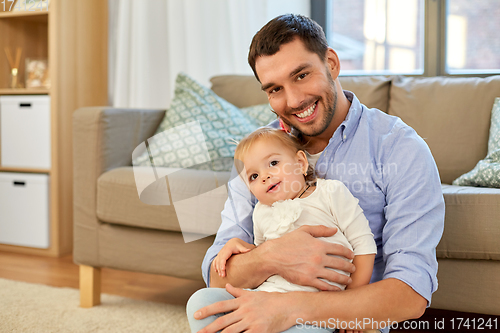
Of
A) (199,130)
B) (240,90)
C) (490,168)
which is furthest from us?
(240,90)

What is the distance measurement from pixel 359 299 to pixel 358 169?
0.32 metres

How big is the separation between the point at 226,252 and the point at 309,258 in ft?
0.71

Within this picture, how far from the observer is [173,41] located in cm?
296

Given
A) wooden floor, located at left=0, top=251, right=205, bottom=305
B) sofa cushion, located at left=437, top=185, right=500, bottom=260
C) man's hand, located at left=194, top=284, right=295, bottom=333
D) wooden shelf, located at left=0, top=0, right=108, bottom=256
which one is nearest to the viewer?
man's hand, located at left=194, top=284, right=295, bottom=333

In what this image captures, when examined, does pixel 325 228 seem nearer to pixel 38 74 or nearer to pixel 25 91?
pixel 25 91

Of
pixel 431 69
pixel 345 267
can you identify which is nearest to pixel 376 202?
pixel 345 267

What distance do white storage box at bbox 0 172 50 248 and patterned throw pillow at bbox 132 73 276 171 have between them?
913mm

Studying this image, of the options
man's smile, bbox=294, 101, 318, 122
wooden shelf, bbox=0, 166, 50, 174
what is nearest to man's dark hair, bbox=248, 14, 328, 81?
man's smile, bbox=294, 101, 318, 122

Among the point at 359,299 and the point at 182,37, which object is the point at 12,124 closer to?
the point at 182,37

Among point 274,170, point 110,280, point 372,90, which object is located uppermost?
point 372,90

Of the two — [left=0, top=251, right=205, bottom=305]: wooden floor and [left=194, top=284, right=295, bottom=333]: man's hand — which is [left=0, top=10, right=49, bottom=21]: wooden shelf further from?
[left=194, top=284, right=295, bottom=333]: man's hand

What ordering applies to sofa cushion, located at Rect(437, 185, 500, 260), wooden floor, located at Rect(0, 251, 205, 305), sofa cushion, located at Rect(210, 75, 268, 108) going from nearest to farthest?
1. sofa cushion, located at Rect(437, 185, 500, 260)
2. wooden floor, located at Rect(0, 251, 205, 305)
3. sofa cushion, located at Rect(210, 75, 268, 108)

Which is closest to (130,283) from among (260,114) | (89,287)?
(89,287)

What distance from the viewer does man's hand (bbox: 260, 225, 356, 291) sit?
948mm
